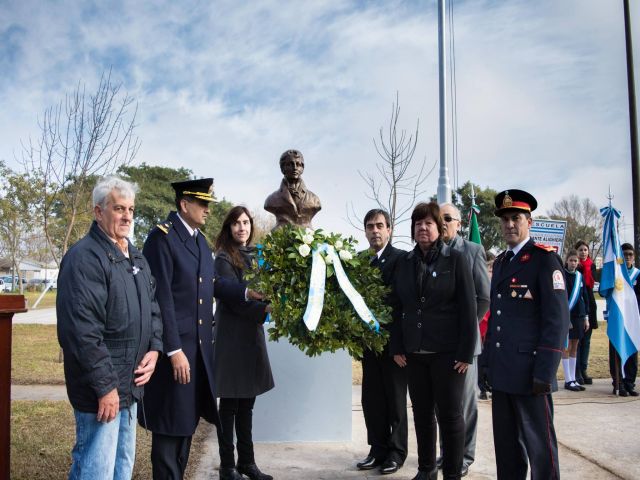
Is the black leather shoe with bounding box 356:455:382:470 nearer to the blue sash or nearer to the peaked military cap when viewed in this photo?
the peaked military cap

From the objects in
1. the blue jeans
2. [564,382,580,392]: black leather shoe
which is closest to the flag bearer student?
[564,382,580,392]: black leather shoe

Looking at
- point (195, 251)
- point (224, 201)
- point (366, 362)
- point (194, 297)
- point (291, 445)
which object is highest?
point (224, 201)

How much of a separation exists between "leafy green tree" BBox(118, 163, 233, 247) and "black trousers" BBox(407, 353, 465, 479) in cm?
3529

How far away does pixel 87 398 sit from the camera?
8.21 ft

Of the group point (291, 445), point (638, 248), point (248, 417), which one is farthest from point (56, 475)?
point (638, 248)

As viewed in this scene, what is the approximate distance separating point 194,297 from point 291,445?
2.44 m

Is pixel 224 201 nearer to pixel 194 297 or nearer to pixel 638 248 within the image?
pixel 638 248

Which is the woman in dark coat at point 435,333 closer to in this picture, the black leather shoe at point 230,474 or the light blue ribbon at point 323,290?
the light blue ribbon at point 323,290

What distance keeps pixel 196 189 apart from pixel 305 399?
2670 mm

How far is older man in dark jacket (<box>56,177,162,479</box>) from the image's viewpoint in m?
2.45

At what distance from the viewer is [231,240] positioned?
4301mm

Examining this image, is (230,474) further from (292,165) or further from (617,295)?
(617,295)

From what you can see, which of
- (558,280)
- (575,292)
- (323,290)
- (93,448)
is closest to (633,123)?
(575,292)

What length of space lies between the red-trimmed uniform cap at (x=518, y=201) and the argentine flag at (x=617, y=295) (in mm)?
4971
